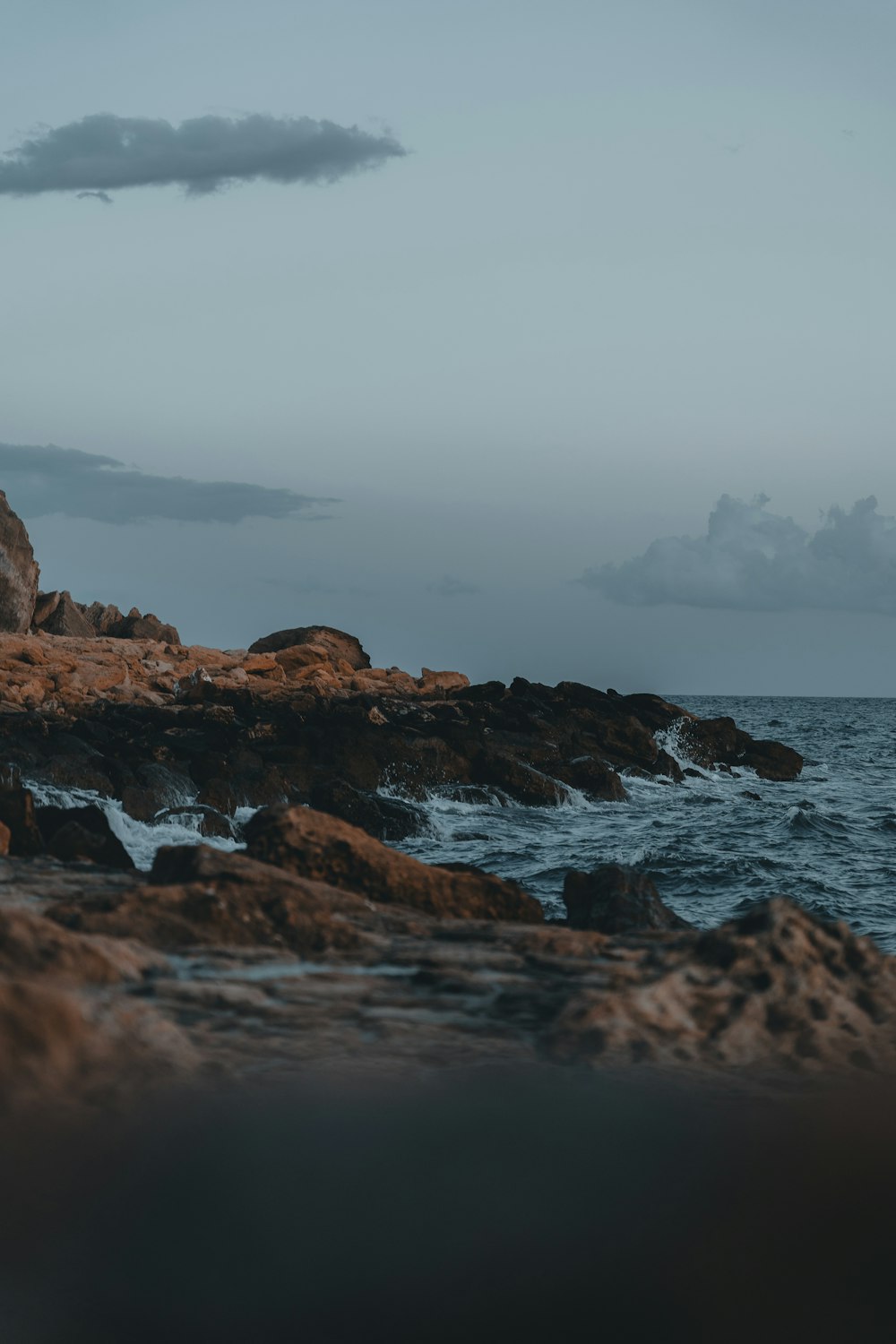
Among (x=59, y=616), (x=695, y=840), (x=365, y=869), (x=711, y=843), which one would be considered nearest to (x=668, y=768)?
(x=695, y=840)

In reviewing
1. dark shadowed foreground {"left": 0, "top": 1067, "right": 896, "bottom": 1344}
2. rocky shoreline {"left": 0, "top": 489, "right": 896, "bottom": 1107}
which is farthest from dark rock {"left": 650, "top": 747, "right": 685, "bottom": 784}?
dark shadowed foreground {"left": 0, "top": 1067, "right": 896, "bottom": 1344}

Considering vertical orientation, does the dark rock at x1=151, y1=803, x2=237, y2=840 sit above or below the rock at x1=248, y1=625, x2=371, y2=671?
below

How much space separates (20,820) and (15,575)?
1654 inches

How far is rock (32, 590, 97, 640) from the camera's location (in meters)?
53.0

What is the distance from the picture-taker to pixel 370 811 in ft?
63.6

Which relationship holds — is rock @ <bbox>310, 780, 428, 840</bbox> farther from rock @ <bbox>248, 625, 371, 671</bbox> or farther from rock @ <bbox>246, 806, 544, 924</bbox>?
rock @ <bbox>248, 625, 371, 671</bbox>

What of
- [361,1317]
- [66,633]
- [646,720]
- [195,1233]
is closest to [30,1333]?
[195,1233]

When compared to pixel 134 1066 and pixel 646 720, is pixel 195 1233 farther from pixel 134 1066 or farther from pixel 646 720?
pixel 646 720

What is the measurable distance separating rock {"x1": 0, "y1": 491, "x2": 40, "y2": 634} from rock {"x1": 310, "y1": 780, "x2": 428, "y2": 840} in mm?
32955

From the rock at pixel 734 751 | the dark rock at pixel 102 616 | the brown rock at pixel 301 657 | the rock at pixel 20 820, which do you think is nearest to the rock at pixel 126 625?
Result: the dark rock at pixel 102 616

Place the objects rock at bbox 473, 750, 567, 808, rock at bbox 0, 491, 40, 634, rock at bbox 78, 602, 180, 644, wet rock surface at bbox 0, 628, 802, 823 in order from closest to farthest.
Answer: wet rock surface at bbox 0, 628, 802, 823, rock at bbox 473, 750, 567, 808, rock at bbox 0, 491, 40, 634, rock at bbox 78, 602, 180, 644

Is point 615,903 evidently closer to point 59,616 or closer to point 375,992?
point 375,992

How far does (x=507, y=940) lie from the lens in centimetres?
649

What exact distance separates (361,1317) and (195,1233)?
68 cm
